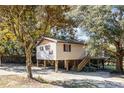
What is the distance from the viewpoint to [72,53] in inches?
497

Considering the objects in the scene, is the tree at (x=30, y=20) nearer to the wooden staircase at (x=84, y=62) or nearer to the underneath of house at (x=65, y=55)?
the underneath of house at (x=65, y=55)

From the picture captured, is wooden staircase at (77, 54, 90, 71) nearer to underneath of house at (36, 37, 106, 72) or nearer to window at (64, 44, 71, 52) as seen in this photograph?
underneath of house at (36, 37, 106, 72)

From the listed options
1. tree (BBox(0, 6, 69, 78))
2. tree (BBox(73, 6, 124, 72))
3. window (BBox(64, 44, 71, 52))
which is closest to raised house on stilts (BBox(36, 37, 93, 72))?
window (BBox(64, 44, 71, 52))

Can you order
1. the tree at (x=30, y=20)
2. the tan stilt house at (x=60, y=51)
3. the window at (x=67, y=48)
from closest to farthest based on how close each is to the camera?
the tree at (x=30, y=20), the tan stilt house at (x=60, y=51), the window at (x=67, y=48)

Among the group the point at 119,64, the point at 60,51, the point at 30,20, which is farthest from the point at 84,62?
the point at 30,20

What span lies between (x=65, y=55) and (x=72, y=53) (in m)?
0.54

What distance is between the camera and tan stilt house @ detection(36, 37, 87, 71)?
38.7 feet

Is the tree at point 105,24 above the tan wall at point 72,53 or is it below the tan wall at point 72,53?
above

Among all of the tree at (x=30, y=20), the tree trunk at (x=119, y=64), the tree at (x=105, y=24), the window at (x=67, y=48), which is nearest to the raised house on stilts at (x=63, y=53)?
the window at (x=67, y=48)

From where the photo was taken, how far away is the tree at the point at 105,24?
9.05m
